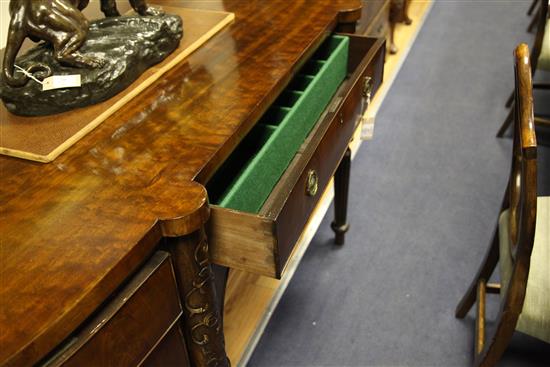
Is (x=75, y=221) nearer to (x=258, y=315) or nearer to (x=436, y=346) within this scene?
(x=258, y=315)

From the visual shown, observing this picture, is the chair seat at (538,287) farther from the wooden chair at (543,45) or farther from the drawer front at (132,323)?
the wooden chair at (543,45)

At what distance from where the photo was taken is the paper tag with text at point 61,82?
71 cm

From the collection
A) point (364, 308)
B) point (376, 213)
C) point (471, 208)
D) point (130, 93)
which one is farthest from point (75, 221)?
point (471, 208)

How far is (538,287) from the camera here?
2.82 ft

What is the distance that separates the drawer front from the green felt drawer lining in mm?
139

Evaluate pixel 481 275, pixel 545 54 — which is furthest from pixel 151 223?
pixel 545 54

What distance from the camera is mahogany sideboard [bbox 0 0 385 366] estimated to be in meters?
0.49

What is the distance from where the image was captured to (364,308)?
1249 millimetres

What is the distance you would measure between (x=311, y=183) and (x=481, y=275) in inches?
22.1

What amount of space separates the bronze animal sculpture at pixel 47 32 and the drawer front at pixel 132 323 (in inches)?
13.3

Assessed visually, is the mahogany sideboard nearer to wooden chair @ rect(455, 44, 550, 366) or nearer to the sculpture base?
the sculpture base

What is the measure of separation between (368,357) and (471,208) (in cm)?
60

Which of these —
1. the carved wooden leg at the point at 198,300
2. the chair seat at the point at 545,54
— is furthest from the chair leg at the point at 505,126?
the carved wooden leg at the point at 198,300

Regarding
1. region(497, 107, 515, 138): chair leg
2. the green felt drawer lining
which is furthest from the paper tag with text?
region(497, 107, 515, 138): chair leg
